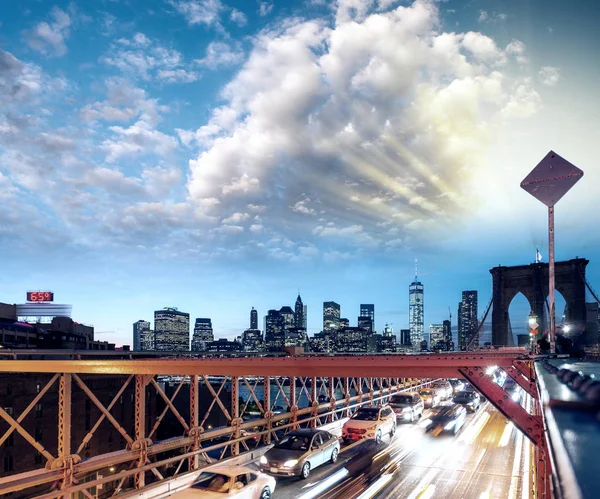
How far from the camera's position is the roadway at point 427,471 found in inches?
558

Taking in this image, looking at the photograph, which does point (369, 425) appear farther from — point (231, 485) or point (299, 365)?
point (231, 485)

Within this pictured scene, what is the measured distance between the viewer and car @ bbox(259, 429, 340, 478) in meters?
15.3

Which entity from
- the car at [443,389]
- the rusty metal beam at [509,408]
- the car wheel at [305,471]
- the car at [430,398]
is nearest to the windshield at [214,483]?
the car wheel at [305,471]

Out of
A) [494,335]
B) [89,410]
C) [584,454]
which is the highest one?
[584,454]

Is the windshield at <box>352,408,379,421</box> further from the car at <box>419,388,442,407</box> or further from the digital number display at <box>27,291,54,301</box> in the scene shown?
the digital number display at <box>27,291,54,301</box>

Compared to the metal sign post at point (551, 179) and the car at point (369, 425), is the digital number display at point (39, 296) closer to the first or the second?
the car at point (369, 425)

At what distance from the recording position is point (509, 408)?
964cm

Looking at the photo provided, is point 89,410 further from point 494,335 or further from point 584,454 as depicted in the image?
point 494,335

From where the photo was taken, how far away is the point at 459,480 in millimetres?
15578

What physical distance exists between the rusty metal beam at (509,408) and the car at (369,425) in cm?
1160

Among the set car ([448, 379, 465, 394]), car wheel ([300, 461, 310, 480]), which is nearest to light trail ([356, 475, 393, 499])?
car wheel ([300, 461, 310, 480])

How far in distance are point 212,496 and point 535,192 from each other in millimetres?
20644

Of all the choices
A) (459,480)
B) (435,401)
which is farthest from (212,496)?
(435,401)

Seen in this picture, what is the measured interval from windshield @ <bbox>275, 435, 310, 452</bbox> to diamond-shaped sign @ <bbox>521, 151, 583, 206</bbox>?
53.6 ft
